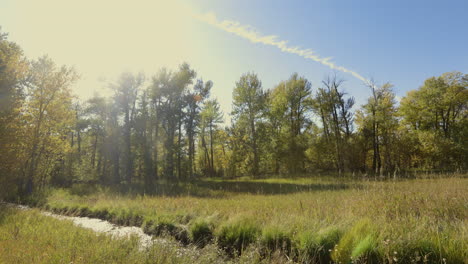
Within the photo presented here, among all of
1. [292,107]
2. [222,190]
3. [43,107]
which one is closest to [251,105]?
[292,107]

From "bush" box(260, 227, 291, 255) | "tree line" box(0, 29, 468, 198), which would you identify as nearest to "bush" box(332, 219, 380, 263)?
"bush" box(260, 227, 291, 255)

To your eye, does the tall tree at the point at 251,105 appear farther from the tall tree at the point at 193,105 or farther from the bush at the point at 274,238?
the bush at the point at 274,238

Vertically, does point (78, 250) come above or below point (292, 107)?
below

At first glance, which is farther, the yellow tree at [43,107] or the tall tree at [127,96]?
the tall tree at [127,96]

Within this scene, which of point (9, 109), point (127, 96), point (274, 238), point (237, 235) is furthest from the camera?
point (127, 96)

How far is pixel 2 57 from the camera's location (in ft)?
45.9

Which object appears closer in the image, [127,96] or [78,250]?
[78,250]

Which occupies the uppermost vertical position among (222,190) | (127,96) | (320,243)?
(127,96)

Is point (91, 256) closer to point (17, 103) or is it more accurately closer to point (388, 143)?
point (17, 103)

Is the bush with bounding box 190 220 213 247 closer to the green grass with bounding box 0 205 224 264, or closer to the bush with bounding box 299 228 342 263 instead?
the green grass with bounding box 0 205 224 264

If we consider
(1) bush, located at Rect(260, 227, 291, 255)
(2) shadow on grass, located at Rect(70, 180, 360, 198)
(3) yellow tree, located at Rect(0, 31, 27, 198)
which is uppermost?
(3) yellow tree, located at Rect(0, 31, 27, 198)

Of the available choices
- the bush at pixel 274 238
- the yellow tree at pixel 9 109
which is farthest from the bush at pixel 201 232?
the yellow tree at pixel 9 109

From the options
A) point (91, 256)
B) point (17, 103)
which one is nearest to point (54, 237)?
point (91, 256)

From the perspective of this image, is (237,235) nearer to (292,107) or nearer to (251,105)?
(251,105)
